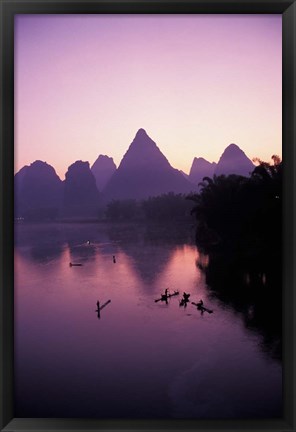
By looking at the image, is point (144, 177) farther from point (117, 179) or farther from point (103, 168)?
point (103, 168)

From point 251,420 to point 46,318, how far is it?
1.46 m

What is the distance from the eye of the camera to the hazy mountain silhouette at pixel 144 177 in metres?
2.34

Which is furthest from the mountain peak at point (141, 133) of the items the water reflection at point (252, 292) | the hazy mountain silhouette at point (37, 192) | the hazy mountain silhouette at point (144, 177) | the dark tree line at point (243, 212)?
the water reflection at point (252, 292)

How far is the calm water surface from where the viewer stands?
209 centimetres

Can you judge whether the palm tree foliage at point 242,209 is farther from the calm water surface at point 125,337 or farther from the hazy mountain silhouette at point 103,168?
the hazy mountain silhouette at point 103,168

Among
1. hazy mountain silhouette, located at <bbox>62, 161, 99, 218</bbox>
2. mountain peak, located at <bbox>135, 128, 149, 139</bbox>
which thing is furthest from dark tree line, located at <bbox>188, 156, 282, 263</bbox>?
hazy mountain silhouette, located at <bbox>62, 161, 99, 218</bbox>

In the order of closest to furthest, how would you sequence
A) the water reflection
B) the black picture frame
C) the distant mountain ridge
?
the black picture frame
the water reflection
the distant mountain ridge

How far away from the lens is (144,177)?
2451 mm

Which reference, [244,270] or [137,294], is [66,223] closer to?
[137,294]

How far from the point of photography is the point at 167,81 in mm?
2311

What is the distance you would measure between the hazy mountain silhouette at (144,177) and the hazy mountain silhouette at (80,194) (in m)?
0.11

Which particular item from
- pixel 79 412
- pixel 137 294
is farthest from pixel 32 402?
pixel 137 294

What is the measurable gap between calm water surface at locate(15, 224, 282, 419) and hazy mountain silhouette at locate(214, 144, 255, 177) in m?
0.62

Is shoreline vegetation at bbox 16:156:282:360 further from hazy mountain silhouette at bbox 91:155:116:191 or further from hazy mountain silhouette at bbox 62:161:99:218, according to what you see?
hazy mountain silhouette at bbox 91:155:116:191
